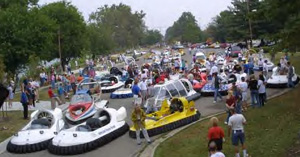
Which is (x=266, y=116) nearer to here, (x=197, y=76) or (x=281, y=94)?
(x=281, y=94)

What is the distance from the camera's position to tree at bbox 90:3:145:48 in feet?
398

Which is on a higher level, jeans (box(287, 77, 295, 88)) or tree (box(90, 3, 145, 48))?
tree (box(90, 3, 145, 48))

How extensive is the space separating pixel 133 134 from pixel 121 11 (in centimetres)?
11794

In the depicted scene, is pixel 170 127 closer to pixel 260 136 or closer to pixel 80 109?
pixel 260 136

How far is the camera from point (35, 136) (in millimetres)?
15109

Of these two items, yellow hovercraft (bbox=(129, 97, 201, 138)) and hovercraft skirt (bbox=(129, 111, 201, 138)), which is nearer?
hovercraft skirt (bbox=(129, 111, 201, 138))

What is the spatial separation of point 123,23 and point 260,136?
115508 mm

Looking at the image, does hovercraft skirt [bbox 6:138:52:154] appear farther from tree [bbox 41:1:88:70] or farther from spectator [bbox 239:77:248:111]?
tree [bbox 41:1:88:70]

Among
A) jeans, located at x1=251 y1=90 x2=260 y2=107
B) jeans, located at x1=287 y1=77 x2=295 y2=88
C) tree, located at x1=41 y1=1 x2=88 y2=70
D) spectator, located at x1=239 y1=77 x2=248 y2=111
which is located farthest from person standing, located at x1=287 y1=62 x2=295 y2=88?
tree, located at x1=41 y1=1 x2=88 y2=70

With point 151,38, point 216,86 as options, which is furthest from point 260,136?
point 151,38

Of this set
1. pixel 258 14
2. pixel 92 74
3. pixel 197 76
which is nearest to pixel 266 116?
pixel 258 14

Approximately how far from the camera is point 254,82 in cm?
1841

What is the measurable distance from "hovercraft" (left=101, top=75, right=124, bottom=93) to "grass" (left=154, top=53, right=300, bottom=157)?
12935 millimetres

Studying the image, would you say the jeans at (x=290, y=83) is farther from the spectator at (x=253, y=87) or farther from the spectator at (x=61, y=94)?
the spectator at (x=61, y=94)
